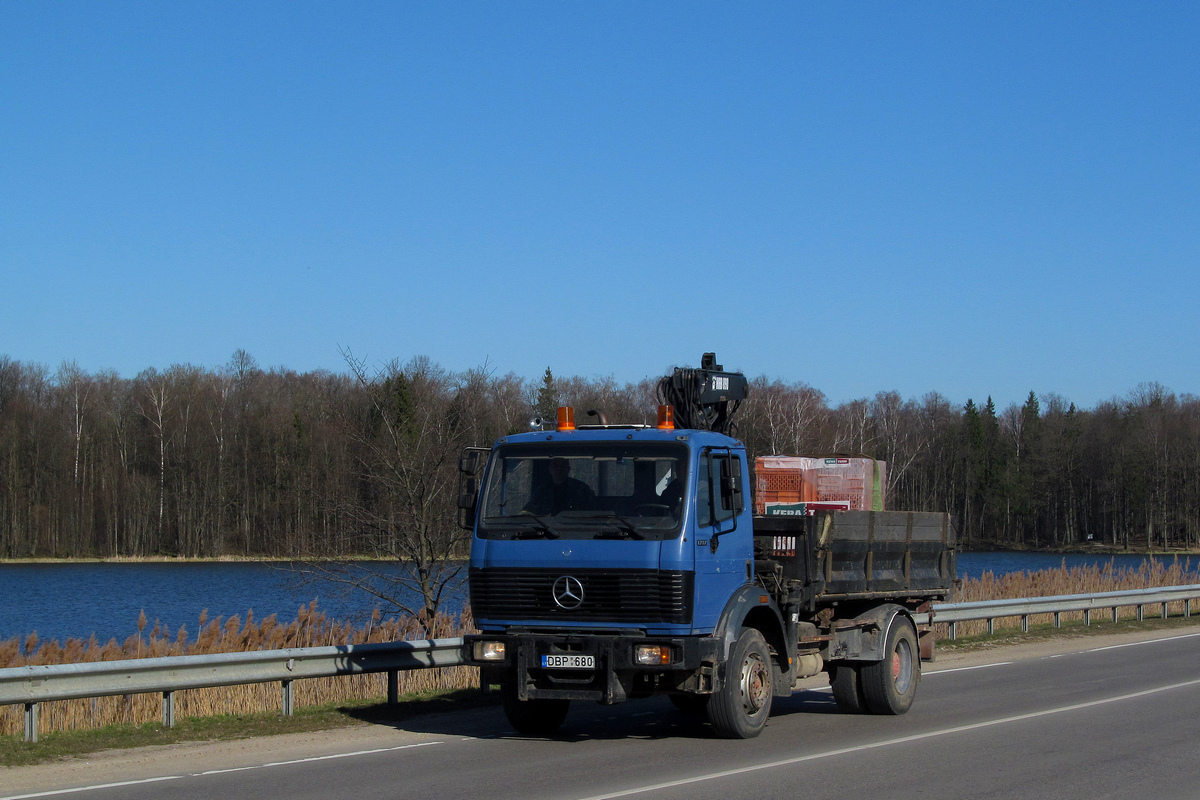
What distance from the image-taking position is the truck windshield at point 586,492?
10453mm

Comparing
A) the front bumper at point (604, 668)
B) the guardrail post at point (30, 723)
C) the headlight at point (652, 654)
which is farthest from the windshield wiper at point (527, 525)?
the guardrail post at point (30, 723)

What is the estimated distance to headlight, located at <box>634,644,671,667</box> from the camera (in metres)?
10.1

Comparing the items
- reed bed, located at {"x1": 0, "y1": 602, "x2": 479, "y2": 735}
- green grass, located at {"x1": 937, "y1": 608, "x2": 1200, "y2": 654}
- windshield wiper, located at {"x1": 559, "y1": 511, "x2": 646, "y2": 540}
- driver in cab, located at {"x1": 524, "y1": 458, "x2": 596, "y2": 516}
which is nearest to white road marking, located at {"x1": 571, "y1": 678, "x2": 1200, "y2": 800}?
windshield wiper, located at {"x1": 559, "y1": 511, "x2": 646, "y2": 540}

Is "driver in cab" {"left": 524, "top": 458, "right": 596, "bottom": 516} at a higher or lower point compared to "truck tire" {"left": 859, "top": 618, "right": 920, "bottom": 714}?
higher

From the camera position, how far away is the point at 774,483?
12828 millimetres

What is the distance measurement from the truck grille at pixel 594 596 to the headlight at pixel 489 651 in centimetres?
25

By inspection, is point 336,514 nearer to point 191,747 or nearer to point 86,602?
point 191,747

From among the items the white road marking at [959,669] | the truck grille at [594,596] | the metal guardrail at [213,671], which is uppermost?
the truck grille at [594,596]

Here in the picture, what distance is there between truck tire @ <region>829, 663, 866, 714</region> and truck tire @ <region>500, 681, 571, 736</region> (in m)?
3.28

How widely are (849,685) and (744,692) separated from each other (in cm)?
259

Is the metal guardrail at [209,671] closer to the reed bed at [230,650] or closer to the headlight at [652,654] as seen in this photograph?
the reed bed at [230,650]

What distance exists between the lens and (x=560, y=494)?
1084 centimetres

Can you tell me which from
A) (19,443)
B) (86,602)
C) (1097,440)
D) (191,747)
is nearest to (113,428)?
(19,443)

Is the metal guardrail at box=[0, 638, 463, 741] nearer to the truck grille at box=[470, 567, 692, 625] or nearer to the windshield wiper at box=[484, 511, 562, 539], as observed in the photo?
the truck grille at box=[470, 567, 692, 625]
